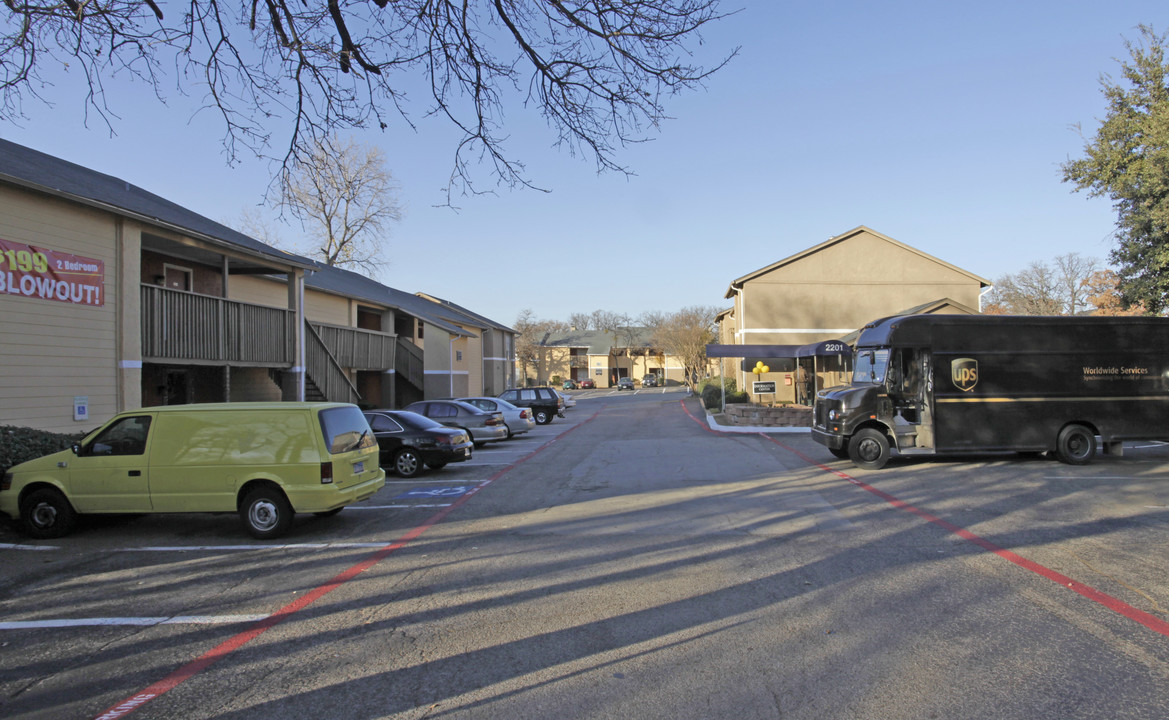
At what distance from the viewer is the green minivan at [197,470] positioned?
27.1 feet

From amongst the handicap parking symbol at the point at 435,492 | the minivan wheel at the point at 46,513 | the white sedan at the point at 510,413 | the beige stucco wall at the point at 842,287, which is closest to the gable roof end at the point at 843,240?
the beige stucco wall at the point at 842,287

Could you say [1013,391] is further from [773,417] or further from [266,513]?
[266,513]

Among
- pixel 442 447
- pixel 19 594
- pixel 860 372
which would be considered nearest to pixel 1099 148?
pixel 860 372

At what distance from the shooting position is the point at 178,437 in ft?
27.7

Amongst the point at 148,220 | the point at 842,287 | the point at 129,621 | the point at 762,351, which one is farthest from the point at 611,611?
the point at 842,287

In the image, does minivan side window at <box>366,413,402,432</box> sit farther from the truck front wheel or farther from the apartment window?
the truck front wheel

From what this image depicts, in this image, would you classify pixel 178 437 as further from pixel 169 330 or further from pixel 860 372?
pixel 860 372

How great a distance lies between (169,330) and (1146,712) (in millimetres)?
16499

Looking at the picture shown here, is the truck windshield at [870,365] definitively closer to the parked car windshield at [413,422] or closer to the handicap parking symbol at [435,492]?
the handicap parking symbol at [435,492]

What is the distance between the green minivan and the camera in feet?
27.1

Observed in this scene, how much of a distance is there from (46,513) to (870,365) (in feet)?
49.3

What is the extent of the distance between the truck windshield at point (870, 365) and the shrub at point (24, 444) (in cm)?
1518

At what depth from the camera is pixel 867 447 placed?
47.0 ft

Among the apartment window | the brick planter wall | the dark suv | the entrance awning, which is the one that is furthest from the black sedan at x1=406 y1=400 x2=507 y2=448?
the entrance awning
